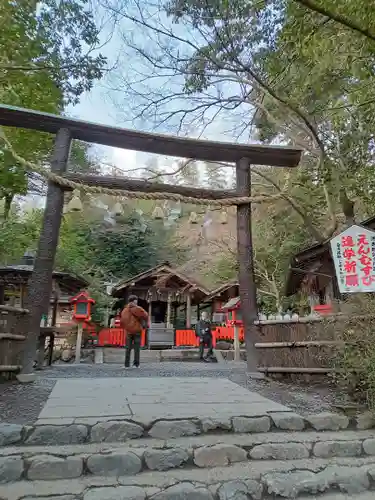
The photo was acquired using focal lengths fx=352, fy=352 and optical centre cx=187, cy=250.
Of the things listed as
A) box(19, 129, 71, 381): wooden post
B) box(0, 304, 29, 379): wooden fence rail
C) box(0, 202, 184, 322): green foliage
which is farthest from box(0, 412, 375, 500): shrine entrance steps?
box(0, 202, 184, 322): green foliage

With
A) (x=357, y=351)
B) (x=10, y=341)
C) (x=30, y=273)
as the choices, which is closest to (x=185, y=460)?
(x=357, y=351)

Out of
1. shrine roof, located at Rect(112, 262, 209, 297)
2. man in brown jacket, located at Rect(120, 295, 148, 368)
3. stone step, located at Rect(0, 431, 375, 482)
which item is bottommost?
stone step, located at Rect(0, 431, 375, 482)

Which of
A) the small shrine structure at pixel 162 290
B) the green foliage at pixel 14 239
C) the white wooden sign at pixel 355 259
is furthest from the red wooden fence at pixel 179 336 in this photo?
the white wooden sign at pixel 355 259

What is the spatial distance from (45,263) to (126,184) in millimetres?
2108

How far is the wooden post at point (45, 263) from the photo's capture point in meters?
5.35

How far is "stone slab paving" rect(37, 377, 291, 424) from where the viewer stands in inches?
128

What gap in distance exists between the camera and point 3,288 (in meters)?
12.2

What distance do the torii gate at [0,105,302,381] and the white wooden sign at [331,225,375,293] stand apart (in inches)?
67.1

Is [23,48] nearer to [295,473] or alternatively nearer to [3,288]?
[3,288]

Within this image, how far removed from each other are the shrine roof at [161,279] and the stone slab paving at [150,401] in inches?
543

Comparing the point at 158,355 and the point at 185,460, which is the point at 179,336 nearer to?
the point at 158,355

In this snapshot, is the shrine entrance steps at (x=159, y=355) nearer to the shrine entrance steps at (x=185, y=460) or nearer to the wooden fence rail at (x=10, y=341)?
the wooden fence rail at (x=10, y=341)

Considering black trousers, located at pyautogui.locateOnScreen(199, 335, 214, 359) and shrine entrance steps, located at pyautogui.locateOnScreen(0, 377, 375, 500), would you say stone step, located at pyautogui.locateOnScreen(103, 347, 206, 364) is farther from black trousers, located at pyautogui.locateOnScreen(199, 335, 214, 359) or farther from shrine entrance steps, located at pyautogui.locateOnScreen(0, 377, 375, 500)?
shrine entrance steps, located at pyautogui.locateOnScreen(0, 377, 375, 500)

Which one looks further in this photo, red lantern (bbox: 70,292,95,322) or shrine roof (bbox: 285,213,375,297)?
red lantern (bbox: 70,292,95,322)
